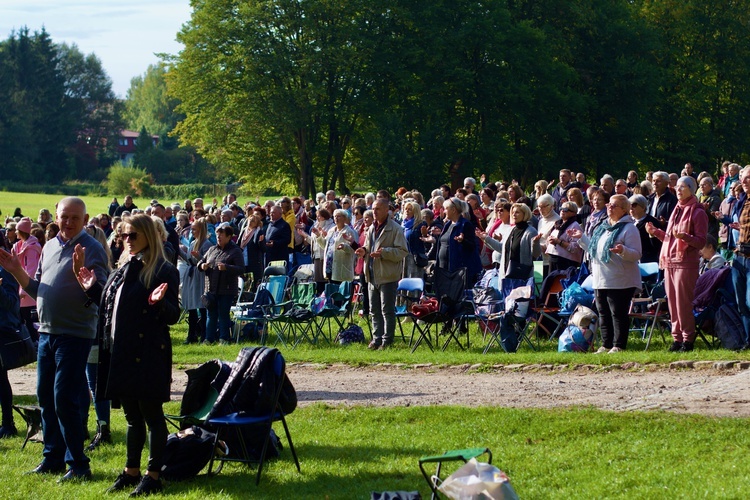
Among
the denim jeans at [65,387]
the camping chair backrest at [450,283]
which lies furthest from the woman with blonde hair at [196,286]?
the denim jeans at [65,387]

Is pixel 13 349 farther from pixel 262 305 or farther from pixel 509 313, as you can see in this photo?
pixel 509 313

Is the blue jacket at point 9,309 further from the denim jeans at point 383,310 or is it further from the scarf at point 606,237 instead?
the scarf at point 606,237

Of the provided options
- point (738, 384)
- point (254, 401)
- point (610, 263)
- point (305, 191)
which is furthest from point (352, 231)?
point (305, 191)

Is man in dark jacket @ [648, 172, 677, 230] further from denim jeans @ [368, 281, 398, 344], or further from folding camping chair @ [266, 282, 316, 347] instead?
folding camping chair @ [266, 282, 316, 347]

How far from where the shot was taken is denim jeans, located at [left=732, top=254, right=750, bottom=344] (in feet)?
40.3

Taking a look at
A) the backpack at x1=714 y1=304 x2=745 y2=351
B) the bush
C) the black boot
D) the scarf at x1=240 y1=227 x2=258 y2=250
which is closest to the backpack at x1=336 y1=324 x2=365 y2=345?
the scarf at x1=240 y1=227 x2=258 y2=250

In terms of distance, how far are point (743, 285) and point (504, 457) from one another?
5.70 metres

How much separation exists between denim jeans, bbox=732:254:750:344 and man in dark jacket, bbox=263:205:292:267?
827 cm

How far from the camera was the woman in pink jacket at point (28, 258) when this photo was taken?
13383 millimetres

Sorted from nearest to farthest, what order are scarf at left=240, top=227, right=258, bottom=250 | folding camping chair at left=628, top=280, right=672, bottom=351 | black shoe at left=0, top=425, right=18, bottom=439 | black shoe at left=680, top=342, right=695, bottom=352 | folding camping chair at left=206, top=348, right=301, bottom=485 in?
folding camping chair at left=206, top=348, right=301, bottom=485 < black shoe at left=0, top=425, right=18, bottom=439 < black shoe at left=680, top=342, right=695, bottom=352 < folding camping chair at left=628, top=280, right=672, bottom=351 < scarf at left=240, top=227, right=258, bottom=250

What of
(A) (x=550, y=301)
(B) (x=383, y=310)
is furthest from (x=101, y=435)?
(A) (x=550, y=301)

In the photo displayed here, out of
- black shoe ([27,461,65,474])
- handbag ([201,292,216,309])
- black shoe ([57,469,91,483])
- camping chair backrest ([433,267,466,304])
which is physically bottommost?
→ black shoe ([27,461,65,474])

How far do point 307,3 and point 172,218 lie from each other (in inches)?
939

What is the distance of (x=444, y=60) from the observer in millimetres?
44406
